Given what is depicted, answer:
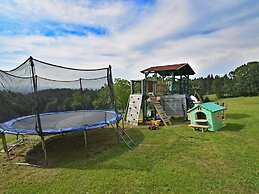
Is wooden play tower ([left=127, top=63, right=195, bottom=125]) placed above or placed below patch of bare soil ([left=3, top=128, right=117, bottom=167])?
above

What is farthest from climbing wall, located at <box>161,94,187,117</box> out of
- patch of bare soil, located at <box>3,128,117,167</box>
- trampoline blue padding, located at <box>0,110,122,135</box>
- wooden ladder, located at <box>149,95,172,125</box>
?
patch of bare soil, located at <box>3,128,117,167</box>

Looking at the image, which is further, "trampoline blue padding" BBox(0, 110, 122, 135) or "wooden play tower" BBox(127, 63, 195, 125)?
"wooden play tower" BBox(127, 63, 195, 125)

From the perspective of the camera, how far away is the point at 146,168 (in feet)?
12.5

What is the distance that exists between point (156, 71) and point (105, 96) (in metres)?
5.41

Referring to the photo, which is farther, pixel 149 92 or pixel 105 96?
pixel 149 92

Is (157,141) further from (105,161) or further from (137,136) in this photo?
(105,161)

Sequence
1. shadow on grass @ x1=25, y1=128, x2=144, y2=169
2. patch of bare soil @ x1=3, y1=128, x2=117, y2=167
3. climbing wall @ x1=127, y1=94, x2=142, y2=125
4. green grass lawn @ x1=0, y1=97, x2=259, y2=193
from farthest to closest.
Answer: climbing wall @ x1=127, y1=94, x2=142, y2=125 < patch of bare soil @ x1=3, y1=128, x2=117, y2=167 < shadow on grass @ x1=25, y1=128, x2=144, y2=169 < green grass lawn @ x1=0, y1=97, x2=259, y2=193

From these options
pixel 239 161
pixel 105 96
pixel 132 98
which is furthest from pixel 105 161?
pixel 132 98

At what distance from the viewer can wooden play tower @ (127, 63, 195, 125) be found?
9328mm

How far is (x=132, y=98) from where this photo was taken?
9.75 metres

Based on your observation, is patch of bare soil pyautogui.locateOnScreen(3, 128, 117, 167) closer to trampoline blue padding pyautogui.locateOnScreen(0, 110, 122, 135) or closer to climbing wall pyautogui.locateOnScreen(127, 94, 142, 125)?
trampoline blue padding pyautogui.locateOnScreen(0, 110, 122, 135)

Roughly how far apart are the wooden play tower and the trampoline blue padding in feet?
7.98

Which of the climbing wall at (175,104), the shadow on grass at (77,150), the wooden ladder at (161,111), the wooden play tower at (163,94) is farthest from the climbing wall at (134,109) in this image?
the shadow on grass at (77,150)

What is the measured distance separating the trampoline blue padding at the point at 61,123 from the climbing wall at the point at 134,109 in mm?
2078
